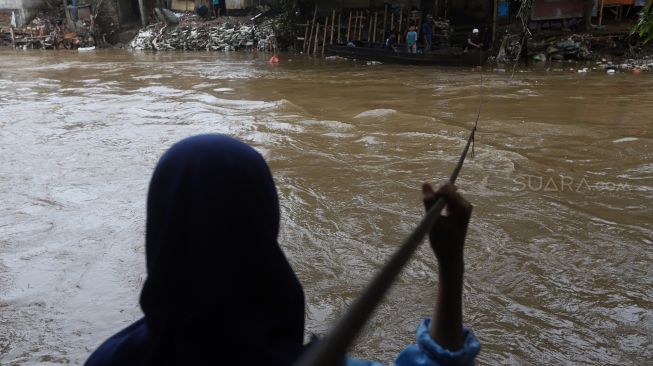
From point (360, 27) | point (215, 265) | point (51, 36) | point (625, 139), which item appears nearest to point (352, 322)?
point (215, 265)

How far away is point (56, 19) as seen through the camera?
104 ft

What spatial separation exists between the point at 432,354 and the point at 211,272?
565 millimetres

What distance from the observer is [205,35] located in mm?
27016

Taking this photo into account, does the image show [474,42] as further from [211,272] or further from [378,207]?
[211,272]

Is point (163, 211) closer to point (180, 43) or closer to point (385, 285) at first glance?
point (385, 285)

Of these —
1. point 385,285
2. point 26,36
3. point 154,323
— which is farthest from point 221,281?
point 26,36

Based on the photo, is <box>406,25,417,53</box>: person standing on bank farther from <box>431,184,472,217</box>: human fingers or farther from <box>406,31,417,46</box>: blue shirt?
<box>431,184,472,217</box>: human fingers

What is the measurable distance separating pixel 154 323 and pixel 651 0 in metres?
4.09

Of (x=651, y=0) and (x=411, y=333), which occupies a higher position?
(x=651, y=0)

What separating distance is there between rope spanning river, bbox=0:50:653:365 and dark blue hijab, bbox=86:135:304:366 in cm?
224

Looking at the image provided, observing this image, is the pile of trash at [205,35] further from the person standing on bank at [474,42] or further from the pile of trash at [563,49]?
the pile of trash at [563,49]

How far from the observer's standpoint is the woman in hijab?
0.98m

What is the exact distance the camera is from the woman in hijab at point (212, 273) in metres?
0.98

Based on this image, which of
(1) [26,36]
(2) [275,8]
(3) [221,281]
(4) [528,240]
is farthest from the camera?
(1) [26,36]
